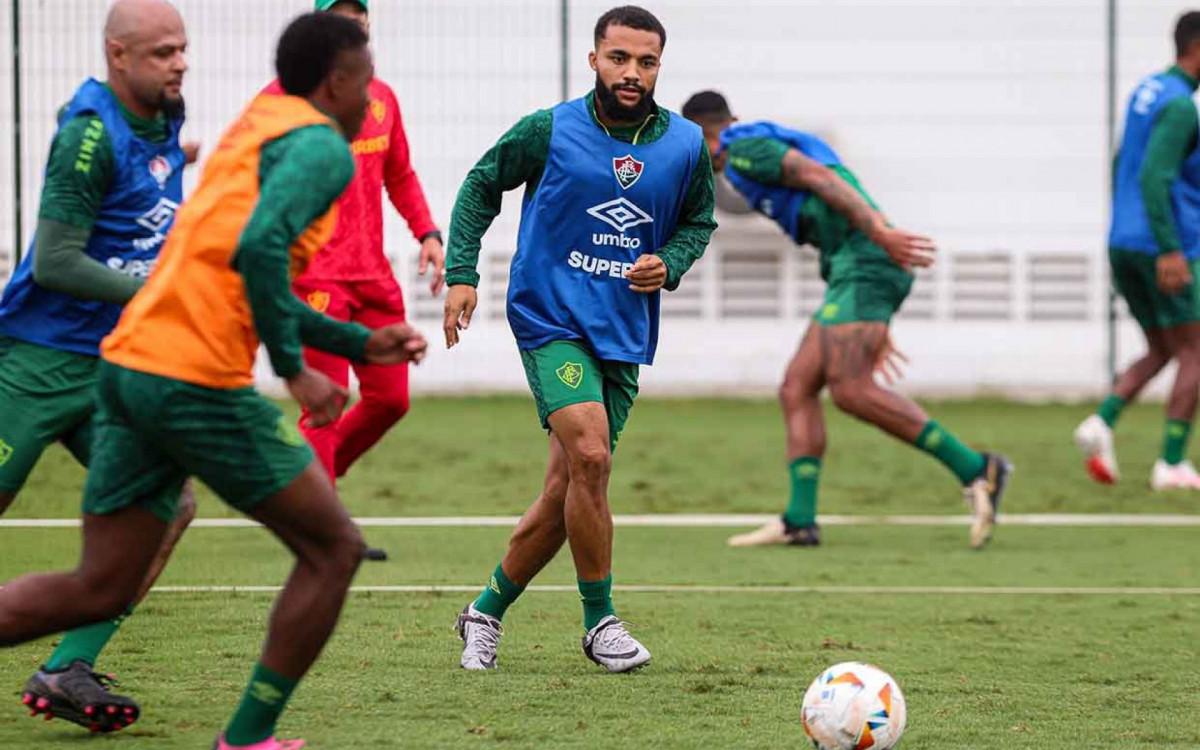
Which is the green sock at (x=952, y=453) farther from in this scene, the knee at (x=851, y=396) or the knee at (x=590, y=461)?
the knee at (x=590, y=461)

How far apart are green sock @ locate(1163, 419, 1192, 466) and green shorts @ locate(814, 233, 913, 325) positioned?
119 inches

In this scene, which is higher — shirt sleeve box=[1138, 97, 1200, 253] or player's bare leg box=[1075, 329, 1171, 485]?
shirt sleeve box=[1138, 97, 1200, 253]

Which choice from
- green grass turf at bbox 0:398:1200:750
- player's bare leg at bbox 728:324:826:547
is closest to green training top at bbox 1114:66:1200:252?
green grass turf at bbox 0:398:1200:750

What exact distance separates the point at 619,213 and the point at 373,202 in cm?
233

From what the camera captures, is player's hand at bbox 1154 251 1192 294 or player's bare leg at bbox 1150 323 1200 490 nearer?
player's hand at bbox 1154 251 1192 294

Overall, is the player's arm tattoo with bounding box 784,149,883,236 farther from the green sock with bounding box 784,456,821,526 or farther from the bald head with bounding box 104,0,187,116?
the bald head with bounding box 104,0,187,116

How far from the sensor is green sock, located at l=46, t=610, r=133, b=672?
5418 mm

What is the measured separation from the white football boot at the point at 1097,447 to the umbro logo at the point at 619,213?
6.36 metres

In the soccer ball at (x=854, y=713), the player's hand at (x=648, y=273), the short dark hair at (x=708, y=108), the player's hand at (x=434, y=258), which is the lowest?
the soccer ball at (x=854, y=713)

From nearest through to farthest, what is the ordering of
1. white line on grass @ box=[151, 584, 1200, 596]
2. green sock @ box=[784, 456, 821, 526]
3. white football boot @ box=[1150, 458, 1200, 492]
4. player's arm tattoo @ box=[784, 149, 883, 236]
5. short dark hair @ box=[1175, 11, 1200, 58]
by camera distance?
white line on grass @ box=[151, 584, 1200, 596] → player's arm tattoo @ box=[784, 149, 883, 236] → green sock @ box=[784, 456, 821, 526] → short dark hair @ box=[1175, 11, 1200, 58] → white football boot @ box=[1150, 458, 1200, 492]

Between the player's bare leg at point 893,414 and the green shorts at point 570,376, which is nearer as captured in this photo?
the green shorts at point 570,376

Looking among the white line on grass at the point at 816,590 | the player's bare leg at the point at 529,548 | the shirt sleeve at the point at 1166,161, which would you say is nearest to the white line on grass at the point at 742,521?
the shirt sleeve at the point at 1166,161

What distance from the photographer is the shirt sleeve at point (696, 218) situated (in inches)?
263

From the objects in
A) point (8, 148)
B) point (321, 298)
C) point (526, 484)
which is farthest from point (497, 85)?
point (321, 298)
